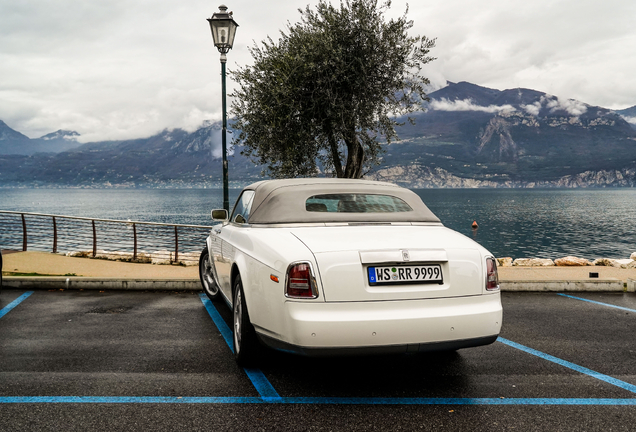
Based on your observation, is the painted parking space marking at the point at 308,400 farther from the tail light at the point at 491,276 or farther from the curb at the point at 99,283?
the curb at the point at 99,283

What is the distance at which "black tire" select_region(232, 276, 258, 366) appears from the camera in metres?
4.05

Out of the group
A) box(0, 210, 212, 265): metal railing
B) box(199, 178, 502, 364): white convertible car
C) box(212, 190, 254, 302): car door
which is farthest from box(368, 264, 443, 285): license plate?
box(0, 210, 212, 265): metal railing

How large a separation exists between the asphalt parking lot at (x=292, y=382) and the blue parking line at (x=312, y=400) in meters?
0.01

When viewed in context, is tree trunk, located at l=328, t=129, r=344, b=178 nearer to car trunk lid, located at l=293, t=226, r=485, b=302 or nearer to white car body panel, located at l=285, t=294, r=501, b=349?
car trunk lid, located at l=293, t=226, r=485, b=302

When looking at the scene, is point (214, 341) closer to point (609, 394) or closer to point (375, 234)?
point (375, 234)

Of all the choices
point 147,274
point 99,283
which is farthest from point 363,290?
point 147,274

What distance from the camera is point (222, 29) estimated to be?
1055cm

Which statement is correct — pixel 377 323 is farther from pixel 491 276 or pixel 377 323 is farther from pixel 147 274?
pixel 147 274

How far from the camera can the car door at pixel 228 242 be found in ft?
16.0

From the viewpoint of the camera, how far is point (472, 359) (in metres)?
4.57

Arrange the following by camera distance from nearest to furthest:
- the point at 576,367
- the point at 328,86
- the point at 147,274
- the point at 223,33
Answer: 1. the point at 576,367
2. the point at 147,274
3. the point at 223,33
4. the point at 328,86

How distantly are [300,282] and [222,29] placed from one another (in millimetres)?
8693

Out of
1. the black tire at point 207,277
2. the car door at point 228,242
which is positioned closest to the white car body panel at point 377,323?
the car door at point 228,242

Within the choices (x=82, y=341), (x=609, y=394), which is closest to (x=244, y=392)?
(x=82, y=341)
